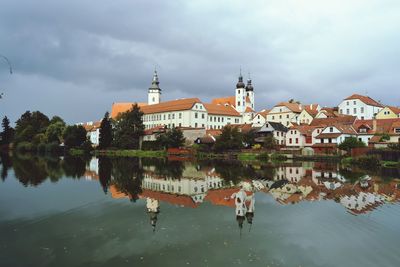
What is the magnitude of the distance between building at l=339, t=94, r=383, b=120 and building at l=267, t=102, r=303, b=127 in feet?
31.7

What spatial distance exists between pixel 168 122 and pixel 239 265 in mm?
75072

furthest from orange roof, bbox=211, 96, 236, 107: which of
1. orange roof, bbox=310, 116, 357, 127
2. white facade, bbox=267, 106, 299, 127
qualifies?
orange roof, bbox=310, 116, 357, 127

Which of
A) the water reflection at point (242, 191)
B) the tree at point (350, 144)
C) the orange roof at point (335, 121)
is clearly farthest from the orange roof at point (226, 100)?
the water reflection at point (242, 191)

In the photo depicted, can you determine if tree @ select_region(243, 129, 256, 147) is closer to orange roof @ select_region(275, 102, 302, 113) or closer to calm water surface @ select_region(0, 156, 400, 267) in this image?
orange roof @ select_region(275, 102, 302, 113)

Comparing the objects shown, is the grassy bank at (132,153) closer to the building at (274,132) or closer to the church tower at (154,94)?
the building at (274,132)

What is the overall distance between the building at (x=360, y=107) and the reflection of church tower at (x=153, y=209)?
6251cm

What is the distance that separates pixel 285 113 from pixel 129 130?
34.4m

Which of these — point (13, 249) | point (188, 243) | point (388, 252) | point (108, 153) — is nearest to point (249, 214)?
point (188, 243)

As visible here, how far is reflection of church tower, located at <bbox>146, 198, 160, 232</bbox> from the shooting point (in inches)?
542

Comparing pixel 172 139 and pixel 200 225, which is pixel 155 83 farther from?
pixel 200 225

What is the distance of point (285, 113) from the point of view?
80.2m

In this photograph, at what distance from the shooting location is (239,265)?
919 centimetres

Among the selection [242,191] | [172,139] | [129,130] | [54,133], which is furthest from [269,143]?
[54,133]

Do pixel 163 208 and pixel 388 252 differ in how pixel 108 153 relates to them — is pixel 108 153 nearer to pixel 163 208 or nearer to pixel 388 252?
pixel 163 208
